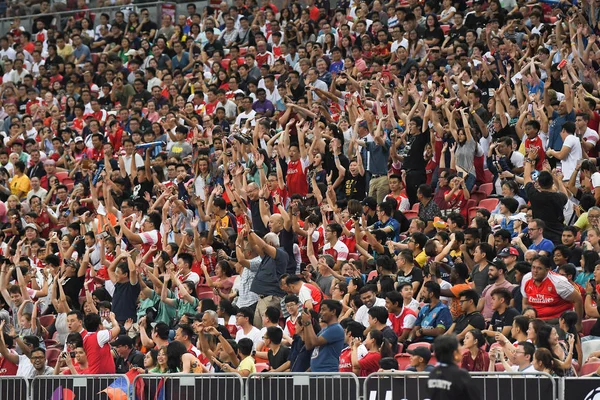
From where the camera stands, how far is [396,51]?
21.9 m

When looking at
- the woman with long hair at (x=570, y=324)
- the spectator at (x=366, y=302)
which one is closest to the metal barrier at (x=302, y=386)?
the spectator at (x=366, y=302)

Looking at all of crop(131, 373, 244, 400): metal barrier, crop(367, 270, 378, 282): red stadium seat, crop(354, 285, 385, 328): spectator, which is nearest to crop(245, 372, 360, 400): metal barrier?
crop(131, 373, 244, 400): metal barrier

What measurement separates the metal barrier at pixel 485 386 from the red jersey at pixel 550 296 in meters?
2.09

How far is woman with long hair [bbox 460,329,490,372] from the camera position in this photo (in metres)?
11.6

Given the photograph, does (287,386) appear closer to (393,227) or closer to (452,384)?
(452,384)

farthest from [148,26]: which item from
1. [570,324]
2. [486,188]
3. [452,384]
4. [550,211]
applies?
[452,384]

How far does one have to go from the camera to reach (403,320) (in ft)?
43.6

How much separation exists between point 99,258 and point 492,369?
27.7 feet

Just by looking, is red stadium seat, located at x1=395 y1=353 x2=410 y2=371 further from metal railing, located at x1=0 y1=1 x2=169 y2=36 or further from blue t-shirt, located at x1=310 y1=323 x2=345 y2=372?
metal railing, located at x1=0 y1=1 x2=169 y2=36

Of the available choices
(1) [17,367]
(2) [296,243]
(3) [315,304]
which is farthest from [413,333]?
(1) [17,367]

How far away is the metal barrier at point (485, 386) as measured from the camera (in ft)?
34.6

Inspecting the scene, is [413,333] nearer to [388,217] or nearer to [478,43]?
[388,217]

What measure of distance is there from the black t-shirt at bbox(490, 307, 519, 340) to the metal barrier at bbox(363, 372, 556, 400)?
171 centimetres

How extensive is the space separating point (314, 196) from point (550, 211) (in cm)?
416
